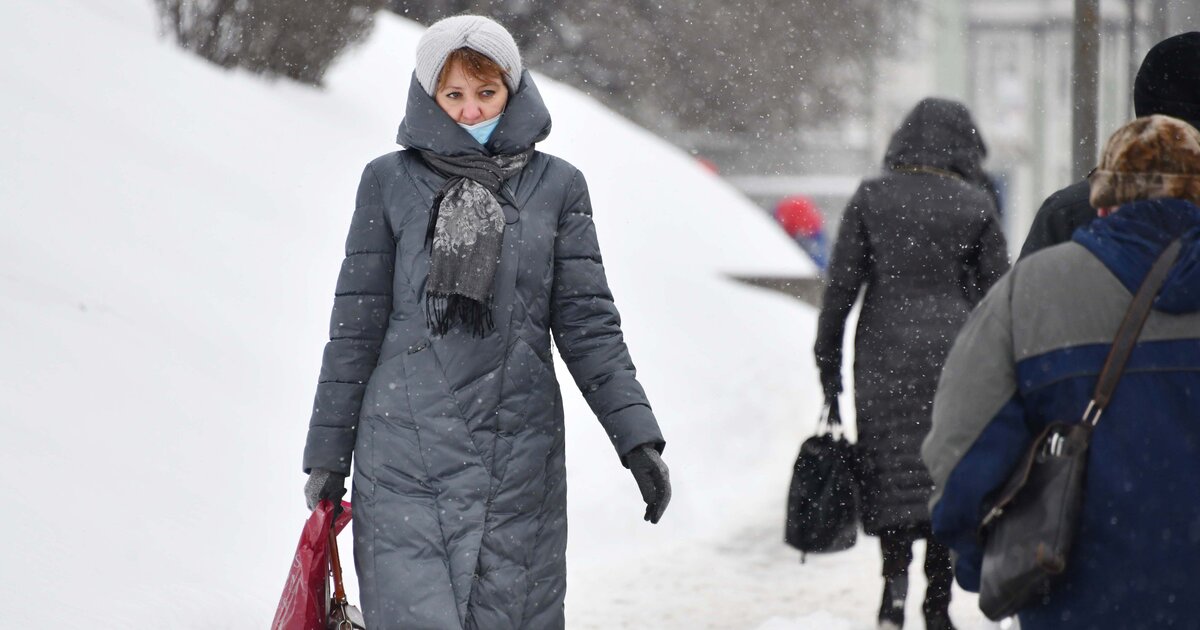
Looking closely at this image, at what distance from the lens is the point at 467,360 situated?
3248mm

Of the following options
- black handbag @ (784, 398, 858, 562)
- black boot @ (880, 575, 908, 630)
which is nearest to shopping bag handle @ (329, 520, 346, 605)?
black handbag @ (784, 398, 858, 562)

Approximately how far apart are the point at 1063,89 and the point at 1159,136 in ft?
174

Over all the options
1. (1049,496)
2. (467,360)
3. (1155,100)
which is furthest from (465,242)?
(1155,100)

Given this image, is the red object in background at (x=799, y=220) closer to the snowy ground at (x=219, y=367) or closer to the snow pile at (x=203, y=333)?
the snow pile at (x=203, y=333)

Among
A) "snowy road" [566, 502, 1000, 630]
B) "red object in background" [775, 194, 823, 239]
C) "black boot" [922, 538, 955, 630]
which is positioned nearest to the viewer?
"black boot" [922, 538, 955, 630]

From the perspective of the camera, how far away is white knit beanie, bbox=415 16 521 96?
3312 mm

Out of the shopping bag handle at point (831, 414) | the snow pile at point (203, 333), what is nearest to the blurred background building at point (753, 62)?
the snow pile at point (203, 333)

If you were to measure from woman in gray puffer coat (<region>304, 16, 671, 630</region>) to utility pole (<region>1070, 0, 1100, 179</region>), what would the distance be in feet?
12.0

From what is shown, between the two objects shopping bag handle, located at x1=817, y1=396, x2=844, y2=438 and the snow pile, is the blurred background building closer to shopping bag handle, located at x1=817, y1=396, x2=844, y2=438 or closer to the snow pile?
the snow pile

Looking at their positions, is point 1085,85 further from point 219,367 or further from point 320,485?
point 320,485

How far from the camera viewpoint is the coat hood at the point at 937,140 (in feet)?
16.5

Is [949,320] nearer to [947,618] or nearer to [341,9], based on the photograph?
[947,618]

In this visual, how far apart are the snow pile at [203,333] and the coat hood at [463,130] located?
160 centimetres

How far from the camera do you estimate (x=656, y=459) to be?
3383 mm
